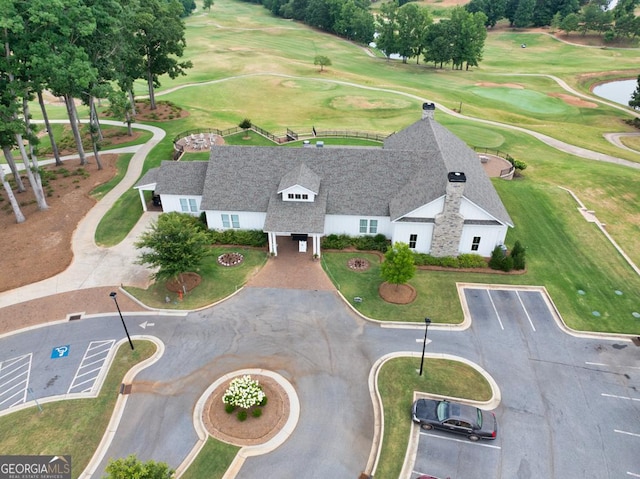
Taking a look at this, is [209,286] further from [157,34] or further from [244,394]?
[157,34]

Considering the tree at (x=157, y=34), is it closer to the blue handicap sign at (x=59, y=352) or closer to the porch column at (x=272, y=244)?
the porch column at (x=272, y=244)

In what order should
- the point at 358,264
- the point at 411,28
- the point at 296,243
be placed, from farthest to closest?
the point at 411,28 < the point at 296,243 < the point at 358,264

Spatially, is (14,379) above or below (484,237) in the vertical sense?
below

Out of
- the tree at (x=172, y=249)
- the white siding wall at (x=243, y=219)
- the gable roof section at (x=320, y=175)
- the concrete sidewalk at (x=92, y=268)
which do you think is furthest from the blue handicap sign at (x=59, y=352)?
the gable roof section at (x=320, y=175)

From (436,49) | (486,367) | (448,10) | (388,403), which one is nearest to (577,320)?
(486,367)

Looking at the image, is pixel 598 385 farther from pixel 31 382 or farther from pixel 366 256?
pixel 31 382

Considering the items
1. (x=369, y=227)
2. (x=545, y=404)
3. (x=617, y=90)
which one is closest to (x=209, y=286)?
(x=369, y=227)

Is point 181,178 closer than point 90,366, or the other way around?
point 90,366
